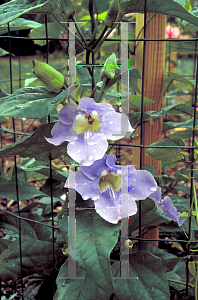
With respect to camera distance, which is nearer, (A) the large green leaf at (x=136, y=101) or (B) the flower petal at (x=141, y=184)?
(B) the flower petal at (x=141, y=184)

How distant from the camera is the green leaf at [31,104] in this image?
0.53 meters

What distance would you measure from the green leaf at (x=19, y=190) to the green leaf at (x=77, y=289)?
0.37 m

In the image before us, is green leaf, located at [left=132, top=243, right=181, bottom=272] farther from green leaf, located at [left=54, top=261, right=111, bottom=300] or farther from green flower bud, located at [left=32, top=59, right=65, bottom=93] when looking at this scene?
green flower bud, located at [left=32, top=59, right=65, bottom=93]

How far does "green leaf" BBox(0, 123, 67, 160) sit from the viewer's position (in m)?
0.59

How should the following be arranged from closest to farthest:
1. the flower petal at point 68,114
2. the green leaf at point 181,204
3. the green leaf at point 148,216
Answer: the flower petal at point 68,114, the green leaf at point 148,216, the green leaf at point 181,204

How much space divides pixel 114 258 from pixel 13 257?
29cm

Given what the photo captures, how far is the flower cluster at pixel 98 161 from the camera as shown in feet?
1.85

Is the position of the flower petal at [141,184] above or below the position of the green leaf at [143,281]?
above

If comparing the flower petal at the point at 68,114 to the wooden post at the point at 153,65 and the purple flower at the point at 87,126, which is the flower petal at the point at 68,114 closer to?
the purple flower at the point at 87,126

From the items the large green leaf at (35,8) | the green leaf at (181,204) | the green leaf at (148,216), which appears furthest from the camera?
the green leaf at (181,204)

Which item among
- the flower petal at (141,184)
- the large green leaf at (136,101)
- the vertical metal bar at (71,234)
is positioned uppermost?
the large green leaf at (136,101)

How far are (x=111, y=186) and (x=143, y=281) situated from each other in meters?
0.25

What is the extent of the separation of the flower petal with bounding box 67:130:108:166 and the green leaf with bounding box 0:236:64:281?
385mm

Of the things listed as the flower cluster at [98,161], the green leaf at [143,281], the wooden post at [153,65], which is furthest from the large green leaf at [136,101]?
the green leaf at [143,281]
